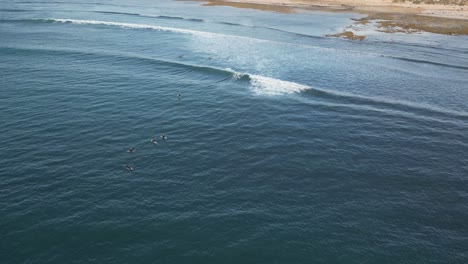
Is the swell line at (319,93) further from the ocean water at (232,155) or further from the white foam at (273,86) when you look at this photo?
the ocean water at (232,155)

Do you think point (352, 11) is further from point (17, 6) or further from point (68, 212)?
point (68, 212)

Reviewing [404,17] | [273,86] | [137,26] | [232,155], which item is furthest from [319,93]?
[404,17]

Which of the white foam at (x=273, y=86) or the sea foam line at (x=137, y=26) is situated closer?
the white foam at (x=273, y=86)

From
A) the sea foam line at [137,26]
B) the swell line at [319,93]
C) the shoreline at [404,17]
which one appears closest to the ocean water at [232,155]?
the swell line at [319,93]

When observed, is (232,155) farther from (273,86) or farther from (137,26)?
(137,26)

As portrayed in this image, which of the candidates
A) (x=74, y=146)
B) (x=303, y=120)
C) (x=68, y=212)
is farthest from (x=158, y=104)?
(x=68, y=212)

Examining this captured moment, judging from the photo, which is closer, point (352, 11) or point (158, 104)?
point (158, 104)
